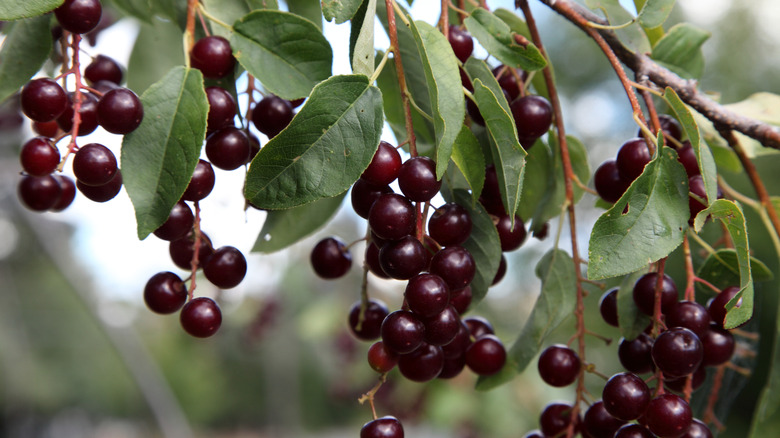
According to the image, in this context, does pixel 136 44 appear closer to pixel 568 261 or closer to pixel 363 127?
pixel 363 127

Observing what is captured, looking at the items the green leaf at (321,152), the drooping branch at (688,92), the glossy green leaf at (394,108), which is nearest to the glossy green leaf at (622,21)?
the drooping branch at (688,92)

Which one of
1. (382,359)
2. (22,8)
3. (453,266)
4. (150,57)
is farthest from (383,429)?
(150,57)

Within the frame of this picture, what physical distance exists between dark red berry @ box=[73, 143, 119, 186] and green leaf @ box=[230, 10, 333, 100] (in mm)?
157

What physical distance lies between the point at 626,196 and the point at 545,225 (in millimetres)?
278

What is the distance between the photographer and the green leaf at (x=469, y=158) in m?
0.53

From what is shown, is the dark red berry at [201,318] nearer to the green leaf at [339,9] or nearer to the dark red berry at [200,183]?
the dark red berry at [200,183]

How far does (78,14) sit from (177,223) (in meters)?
0.22

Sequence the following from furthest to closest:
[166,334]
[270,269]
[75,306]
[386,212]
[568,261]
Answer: [166,334], [75,306], [270,269], [568,261], [386,212]

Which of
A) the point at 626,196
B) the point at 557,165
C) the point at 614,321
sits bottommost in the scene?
the point at 614,321

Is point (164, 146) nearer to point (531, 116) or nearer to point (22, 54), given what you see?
point (22, 54)

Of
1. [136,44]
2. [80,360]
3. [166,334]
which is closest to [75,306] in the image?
[80,360]

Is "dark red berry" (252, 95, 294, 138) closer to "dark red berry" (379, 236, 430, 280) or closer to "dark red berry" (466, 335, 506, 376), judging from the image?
"dark red berry" (379, 236, 430, 280)

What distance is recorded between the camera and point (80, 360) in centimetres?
1655

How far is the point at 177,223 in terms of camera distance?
1.92ft
